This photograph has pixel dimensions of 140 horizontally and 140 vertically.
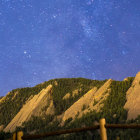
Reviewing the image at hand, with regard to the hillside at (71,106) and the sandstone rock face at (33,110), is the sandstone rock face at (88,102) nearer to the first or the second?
the hillside at (71,106)

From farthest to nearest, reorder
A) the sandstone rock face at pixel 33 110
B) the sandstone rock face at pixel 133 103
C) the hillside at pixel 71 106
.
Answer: the sandstone rock face at pixel 33 110 → the hillside at pixel 71 106 → the sandstone rock face at pixel 133 103

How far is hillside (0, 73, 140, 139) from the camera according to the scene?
4181 cm

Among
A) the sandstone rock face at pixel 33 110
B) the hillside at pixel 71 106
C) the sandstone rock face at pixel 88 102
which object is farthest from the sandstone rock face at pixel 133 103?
the sandstone rock face at pixel 33 110

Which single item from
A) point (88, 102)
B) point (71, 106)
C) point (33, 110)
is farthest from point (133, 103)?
point (33, 110)

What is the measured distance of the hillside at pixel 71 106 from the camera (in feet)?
137

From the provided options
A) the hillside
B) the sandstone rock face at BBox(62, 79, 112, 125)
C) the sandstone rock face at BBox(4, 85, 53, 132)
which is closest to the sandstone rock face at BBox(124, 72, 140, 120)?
the hillside

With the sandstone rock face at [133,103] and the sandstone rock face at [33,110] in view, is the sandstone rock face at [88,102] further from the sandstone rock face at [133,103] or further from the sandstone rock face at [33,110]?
the sandstone rock face at [33,110]

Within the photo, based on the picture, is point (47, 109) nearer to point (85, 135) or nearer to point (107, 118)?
point (107, 118)

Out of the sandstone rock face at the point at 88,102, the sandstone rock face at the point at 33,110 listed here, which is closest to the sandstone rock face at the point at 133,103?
the sandstone rock face at the point at 88,102

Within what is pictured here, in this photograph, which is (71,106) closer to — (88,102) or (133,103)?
(88,102)

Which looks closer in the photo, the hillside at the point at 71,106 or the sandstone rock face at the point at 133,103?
the sandstone rock face at the point at 133,103

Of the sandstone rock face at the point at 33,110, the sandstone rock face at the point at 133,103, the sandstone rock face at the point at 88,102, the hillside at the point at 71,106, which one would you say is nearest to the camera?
the sandstone rock face at the point at 133,103

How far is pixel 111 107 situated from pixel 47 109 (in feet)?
120

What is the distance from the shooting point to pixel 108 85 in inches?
2398
